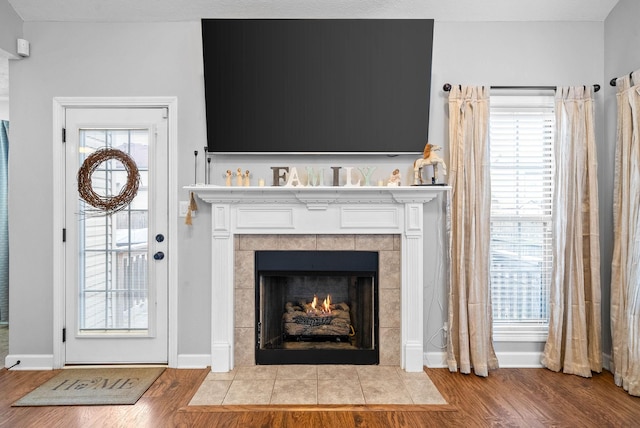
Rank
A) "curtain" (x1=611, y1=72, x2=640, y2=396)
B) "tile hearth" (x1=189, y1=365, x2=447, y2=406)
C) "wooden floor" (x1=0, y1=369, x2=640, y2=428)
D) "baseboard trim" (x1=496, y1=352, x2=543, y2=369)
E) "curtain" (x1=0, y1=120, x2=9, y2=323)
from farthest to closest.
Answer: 1. "curtain" (x1=0, y1=120, x2=9, y2=323)
2. "baseboard trim" (x1=496, y1=352, x2=543, y2=369)
3. "curtain" (x1=611, y1=72, x2=640, y2=396)
4. "tile hearth" (x1=189, y1=365, x2=447, y2=406)
5. "wooden floor" (x1=0, y1=369, x2=640, y2=428)

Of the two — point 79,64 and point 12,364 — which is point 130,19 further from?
point 12,364

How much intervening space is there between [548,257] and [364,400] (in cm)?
185

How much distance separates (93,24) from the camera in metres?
3.09

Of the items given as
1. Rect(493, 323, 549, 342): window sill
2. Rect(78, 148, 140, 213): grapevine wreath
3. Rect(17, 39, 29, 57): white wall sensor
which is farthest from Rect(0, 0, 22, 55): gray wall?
Rect(493, 323, 549, 342): window sill

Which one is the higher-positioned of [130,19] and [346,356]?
[130,19]

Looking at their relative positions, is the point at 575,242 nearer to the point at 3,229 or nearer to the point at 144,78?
the point at 144,78

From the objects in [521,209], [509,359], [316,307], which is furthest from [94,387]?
[521,209]

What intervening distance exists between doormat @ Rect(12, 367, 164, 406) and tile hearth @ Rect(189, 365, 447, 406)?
0.44 meters

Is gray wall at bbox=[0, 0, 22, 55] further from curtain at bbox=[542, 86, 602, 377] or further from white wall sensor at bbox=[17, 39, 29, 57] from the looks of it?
curtain at bbox=[542, 86, 602, 377]

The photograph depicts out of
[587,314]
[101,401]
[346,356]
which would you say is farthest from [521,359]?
[101,401]

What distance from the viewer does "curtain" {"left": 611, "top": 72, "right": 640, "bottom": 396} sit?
264cm

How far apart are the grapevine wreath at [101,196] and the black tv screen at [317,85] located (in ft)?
2.19

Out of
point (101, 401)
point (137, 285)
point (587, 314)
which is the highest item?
point (137, 285)

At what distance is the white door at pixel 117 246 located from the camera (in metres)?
3.11
